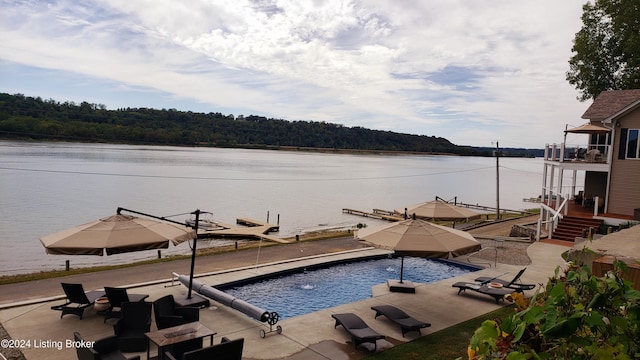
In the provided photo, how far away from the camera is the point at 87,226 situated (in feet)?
35.2

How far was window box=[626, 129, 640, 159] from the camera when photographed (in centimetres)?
2264

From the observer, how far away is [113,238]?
33.8 feet

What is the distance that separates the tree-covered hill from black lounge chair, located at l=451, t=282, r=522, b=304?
100668mm

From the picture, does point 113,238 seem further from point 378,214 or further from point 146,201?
point 146,201

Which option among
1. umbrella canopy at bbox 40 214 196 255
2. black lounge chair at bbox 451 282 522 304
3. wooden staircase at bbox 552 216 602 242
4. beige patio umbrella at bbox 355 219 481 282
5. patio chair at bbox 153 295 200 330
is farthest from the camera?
wooden staircase at bbox 552 216 602 242

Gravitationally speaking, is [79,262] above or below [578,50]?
below

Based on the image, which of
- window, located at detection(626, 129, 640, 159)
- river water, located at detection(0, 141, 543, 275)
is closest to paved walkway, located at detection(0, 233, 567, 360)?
window, located at detection(626, 129, 640, 159)

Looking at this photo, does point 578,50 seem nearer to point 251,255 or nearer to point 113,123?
point 251,255

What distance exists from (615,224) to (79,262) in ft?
96.3

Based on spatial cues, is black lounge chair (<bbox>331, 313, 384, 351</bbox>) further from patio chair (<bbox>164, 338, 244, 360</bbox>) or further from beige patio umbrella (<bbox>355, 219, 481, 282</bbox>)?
patio chair (<bbox>164, 338, 244, 360</bbox>)

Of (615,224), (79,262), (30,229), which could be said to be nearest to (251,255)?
(79,262)

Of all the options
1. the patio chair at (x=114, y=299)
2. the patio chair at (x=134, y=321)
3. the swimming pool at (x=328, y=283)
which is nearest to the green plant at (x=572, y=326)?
the patio chair at (x=134, y=321)

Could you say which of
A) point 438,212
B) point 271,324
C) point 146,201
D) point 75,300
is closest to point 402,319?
point 271,324

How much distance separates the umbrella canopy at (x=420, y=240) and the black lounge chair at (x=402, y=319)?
157cm
